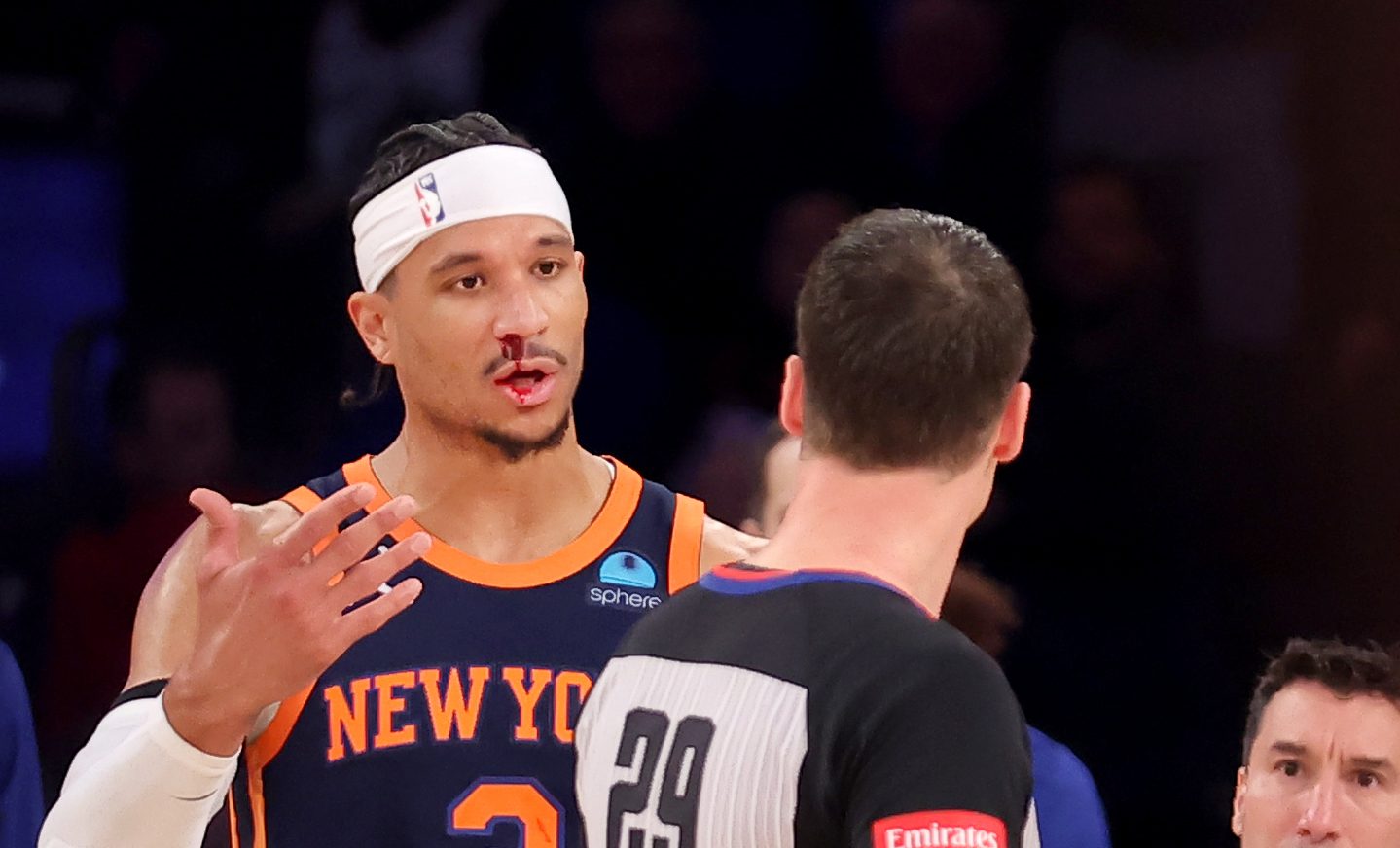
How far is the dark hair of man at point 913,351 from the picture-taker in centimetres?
235

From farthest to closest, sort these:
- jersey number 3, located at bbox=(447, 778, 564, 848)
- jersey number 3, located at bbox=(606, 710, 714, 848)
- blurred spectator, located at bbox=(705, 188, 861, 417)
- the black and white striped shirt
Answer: blurred spectator, located at bbox=(705, 188, 861, 417), jersey number 3, located at bbox=(447, 778, 564, 848), jersey number 3, located at bbox=(606, 710, 714, 848), the black and white striped shirt

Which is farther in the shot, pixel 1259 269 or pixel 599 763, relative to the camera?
pixel 1259 269

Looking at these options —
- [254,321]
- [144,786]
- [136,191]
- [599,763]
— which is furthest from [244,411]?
[599,763]

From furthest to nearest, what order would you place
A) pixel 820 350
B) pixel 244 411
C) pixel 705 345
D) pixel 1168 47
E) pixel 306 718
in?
pixel 1168 47 → pixel 705 345 → pixel 244 411 → pixel 306 718 → pixel 820 350

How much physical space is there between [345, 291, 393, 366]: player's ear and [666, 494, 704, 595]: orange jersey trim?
63cm

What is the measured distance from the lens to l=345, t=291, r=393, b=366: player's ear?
12.9ft

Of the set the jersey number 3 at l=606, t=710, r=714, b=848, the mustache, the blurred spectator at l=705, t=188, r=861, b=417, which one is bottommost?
the jersey number 3 at l=606, t=710, r=714, b=848

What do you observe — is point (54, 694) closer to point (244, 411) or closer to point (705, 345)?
point (244, 411)

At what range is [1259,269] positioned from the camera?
7996mm

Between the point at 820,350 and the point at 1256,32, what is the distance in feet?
20.8

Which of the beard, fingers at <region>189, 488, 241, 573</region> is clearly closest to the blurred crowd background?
the beard

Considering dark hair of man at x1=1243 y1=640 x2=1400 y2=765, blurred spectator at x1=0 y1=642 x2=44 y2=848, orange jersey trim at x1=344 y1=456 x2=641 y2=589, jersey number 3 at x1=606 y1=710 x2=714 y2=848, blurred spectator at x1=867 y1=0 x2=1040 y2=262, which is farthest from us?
blurred spectator at x1=867 y1=0 x2=1040 y2=262

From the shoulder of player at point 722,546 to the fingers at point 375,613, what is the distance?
42.7 inches

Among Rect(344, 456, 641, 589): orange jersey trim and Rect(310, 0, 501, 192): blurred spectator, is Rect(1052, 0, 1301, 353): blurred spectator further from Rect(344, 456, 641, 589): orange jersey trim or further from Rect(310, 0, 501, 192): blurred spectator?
Rect(344, 456, 641, 589): orange jersey trim
